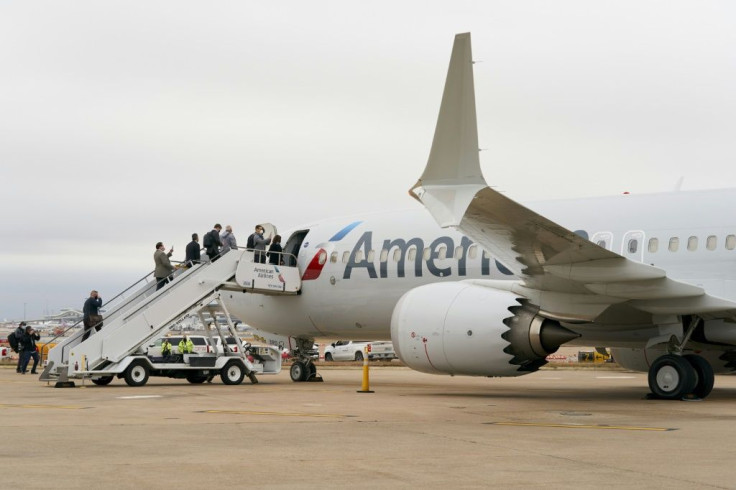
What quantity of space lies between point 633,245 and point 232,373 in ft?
31.3

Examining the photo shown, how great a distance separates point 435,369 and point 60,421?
6.71 m

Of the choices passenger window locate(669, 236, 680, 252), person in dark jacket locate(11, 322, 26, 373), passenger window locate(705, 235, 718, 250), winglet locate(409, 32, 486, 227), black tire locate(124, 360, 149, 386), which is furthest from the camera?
person in dark jacket locate(11, 322, 26, 373)

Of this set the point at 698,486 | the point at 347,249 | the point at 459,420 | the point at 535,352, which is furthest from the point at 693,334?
the point at 698,486

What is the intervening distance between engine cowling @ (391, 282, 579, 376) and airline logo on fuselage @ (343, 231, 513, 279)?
7.18ft

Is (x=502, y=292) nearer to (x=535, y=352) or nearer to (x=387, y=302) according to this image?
(x=535, y=352)

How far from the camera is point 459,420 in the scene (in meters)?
12.6

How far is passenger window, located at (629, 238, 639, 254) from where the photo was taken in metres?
17.5

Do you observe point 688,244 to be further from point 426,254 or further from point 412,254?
point 412,254

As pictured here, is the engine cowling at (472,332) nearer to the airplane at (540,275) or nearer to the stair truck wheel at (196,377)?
the airplane at (540,275)

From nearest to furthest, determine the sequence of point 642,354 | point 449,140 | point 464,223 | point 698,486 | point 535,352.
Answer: point 698,486 → point 449,140 → point 464,223 → point 535,352 → point 642,354

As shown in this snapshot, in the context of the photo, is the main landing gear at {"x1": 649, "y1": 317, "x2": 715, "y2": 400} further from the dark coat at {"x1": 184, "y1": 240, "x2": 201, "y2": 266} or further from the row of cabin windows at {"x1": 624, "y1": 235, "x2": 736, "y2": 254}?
the dark coat at {"x1": 184, "y1": 240, "x2": 201, "y2": 266}

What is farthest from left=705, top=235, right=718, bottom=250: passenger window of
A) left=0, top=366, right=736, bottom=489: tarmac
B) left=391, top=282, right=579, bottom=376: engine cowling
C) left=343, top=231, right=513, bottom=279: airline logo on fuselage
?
left=343, top=231, right=513, bottom=279: airline logo on fuselage

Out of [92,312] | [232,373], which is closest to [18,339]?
[92,312]

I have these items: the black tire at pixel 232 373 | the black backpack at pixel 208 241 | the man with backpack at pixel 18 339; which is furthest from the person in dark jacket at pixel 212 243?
the man with backpack at pixel 18 339
